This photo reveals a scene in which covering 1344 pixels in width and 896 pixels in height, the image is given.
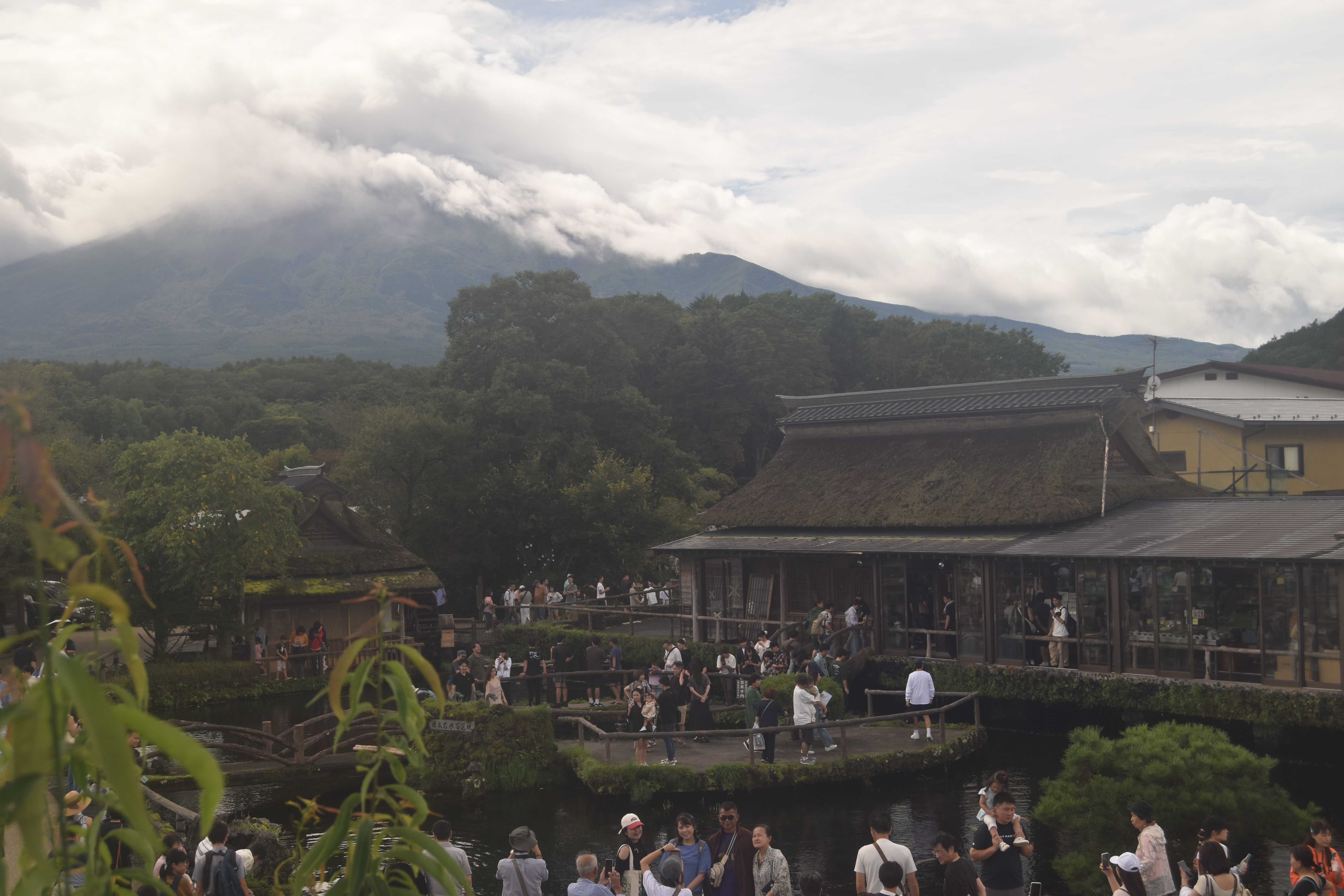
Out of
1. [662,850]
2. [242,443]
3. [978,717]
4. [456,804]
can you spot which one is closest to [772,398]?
[242,443]

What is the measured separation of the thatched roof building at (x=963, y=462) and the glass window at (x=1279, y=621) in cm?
688

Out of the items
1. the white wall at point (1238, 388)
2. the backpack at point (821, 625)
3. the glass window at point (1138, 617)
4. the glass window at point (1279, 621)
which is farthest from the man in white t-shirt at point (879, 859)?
the white wall at point (1238, 388)

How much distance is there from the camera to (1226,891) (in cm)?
882

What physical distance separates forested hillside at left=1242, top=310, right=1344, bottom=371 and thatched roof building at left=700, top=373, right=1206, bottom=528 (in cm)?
3630

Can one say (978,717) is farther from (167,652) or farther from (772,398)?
(772,398)

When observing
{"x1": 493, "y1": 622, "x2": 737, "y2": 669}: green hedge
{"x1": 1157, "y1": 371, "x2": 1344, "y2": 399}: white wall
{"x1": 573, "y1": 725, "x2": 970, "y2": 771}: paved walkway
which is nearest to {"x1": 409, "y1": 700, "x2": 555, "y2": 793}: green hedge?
{"x1": 573, "y1": 725, "x2": 970, "y2": 771}: paved walkway

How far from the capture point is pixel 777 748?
2120 cm

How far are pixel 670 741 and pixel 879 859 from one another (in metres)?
10.3

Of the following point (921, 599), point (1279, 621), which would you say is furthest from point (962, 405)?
point (1279, 621)

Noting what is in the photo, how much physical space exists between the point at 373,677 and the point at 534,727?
18287mm

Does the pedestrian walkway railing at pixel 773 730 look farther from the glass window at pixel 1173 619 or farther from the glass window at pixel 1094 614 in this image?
the glass window at pixel 1173 619

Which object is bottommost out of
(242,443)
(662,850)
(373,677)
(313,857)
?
(662,850)

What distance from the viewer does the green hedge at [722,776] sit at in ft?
62.5

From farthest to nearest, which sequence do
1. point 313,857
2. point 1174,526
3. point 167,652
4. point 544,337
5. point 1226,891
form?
point 544,337, point 167,652, point 1174,526, point 1226,891, point 313,857
